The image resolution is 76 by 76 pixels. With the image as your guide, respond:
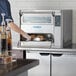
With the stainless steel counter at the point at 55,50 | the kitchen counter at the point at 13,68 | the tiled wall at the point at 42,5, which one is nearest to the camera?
the kitchen counter at the point at 13,68

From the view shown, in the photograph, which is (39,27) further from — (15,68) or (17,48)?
(15,68)

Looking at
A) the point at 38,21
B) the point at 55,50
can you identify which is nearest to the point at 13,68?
the point at 55,50

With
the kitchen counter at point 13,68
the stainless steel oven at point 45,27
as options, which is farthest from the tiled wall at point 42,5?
the kitchen counter at point 13,68

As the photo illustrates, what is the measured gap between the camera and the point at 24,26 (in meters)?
3.29

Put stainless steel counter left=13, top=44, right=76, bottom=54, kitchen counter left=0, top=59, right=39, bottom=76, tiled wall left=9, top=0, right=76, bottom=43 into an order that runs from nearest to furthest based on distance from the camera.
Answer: kitchen counter left=0, top=59, right=39, bottom=76, stainless steel counter left=13, top=44, right=76, bottom=54, tiled wall left=9, top=0, right=76, bottom=43

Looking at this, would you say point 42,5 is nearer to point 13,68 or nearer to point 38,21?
point 38,21

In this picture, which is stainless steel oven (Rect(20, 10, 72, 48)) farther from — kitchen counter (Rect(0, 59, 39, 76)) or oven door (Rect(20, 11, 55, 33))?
kitchen counter (Rect(0, 59, 39, 76))

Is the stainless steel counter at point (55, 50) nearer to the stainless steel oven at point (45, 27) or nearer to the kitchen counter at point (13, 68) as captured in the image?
the stainless steel oven at point (45, 27)

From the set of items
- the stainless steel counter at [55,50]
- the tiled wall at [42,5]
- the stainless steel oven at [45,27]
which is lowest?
the stainless steel counter at [55,50]

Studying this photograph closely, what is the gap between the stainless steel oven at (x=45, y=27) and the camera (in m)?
3.20

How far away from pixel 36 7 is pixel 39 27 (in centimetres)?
62

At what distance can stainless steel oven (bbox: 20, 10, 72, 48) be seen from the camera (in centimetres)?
320

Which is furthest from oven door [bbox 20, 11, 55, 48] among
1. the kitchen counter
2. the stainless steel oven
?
the kitchen counter

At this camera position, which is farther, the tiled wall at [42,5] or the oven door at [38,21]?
the tiled wall at [42,5]
